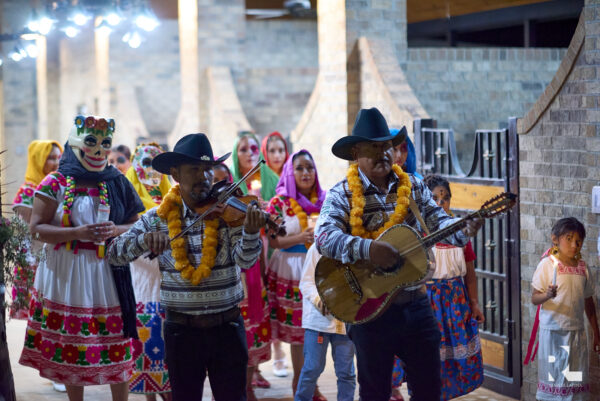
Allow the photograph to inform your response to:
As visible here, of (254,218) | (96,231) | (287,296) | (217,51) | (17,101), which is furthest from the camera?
(17,101)

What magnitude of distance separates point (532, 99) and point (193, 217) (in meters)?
7.72

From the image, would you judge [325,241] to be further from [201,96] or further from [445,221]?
[201,96]

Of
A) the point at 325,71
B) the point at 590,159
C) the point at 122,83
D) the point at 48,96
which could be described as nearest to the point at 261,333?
the point at 590,159

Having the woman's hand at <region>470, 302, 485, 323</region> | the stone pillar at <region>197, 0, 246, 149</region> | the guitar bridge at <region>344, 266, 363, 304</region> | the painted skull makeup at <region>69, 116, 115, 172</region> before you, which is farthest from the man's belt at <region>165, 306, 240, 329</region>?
the stone pillar at <region>197, 0, 246, 149</region>

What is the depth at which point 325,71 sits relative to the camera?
10547mm

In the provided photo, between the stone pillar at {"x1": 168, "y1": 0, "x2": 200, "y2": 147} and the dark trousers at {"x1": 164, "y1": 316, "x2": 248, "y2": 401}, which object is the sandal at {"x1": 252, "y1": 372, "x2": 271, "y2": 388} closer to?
the dark trousers at {"x1": 164, "y1": 316, "x2": 248, "y2": 401}

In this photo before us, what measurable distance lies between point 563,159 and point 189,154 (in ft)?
8.95

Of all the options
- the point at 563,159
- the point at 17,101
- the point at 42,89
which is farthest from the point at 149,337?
the point at 42,89

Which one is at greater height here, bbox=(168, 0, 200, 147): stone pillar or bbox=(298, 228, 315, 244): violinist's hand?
bbox=(168, 0, 200, 147): stone pillar

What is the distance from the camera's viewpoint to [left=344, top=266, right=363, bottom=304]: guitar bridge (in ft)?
14.4

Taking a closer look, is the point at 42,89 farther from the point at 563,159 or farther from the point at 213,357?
the point at 213,357

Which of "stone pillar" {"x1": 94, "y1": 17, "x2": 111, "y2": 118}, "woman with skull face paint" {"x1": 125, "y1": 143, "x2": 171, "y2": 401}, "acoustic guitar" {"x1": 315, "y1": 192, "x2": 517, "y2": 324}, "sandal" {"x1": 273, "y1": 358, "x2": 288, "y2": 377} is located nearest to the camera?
"acoustic guitar" {"x1": 315, "y1": 192, "x2": 517, "y2": 324}

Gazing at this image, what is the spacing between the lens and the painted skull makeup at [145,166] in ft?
21.6

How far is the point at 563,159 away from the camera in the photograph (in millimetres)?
6023
